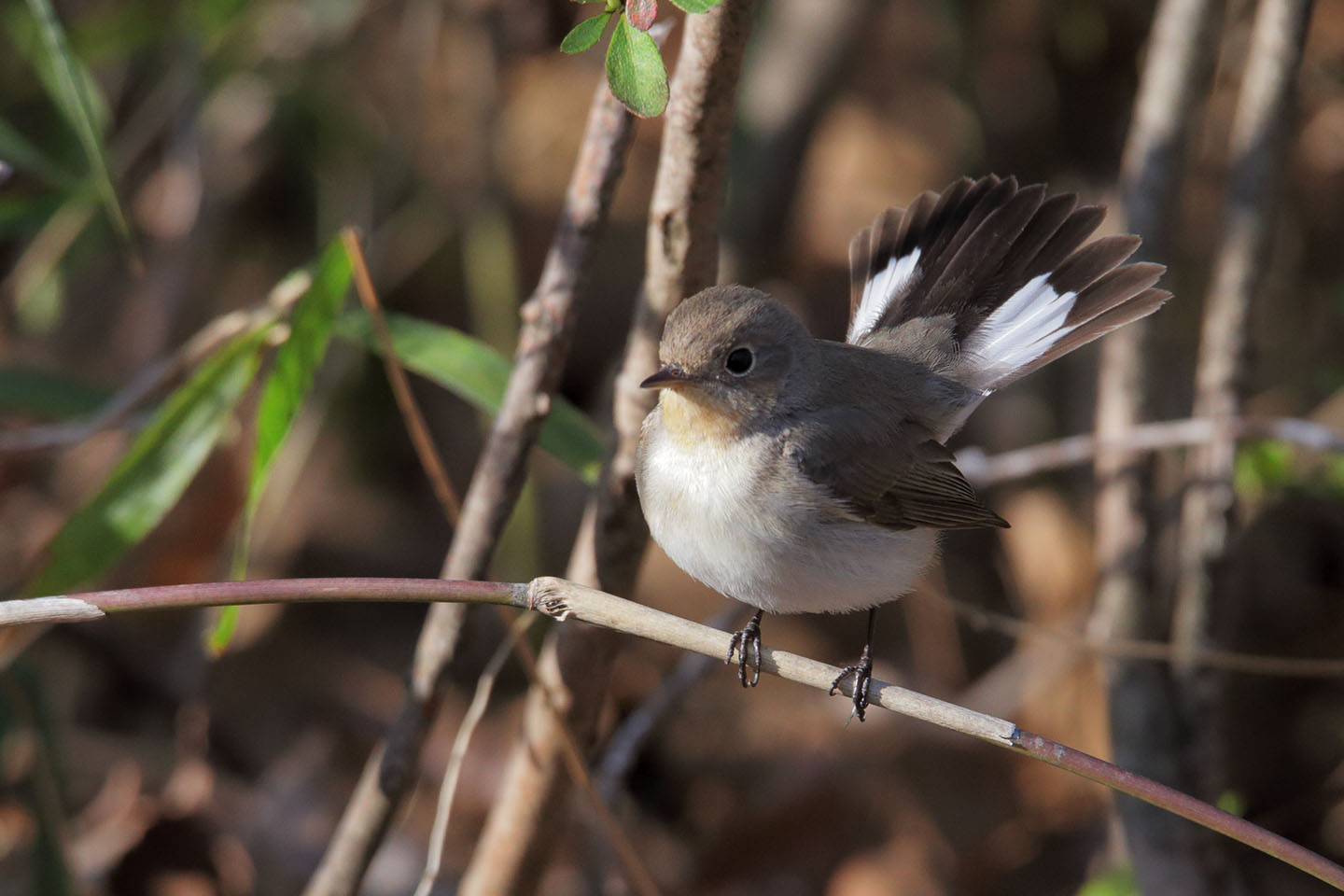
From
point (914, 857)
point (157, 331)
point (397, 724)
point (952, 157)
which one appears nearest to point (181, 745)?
point (157, 331)

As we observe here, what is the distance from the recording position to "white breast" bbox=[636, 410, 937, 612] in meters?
2.35

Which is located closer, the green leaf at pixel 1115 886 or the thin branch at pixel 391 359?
the thin branch at pixel 391 359

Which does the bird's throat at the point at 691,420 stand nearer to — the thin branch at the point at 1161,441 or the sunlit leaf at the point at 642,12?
the sunlit leaf at the point at 642,12

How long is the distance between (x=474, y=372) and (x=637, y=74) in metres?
1.20

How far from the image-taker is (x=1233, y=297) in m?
3.51

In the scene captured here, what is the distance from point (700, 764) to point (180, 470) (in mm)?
2286

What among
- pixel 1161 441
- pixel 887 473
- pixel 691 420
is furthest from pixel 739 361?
pixel 1161 441

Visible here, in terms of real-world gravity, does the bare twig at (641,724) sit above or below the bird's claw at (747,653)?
above

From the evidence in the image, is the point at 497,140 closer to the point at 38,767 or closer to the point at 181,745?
the point at 181,745

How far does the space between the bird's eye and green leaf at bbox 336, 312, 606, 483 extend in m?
0.34

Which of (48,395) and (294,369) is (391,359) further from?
(48,395)

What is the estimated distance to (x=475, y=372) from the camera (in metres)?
2.78

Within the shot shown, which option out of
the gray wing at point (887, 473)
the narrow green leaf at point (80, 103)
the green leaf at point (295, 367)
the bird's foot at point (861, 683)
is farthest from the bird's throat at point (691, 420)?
the narrow green leaf at point (80, 103)

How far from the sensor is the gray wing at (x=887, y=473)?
2.58 meters
